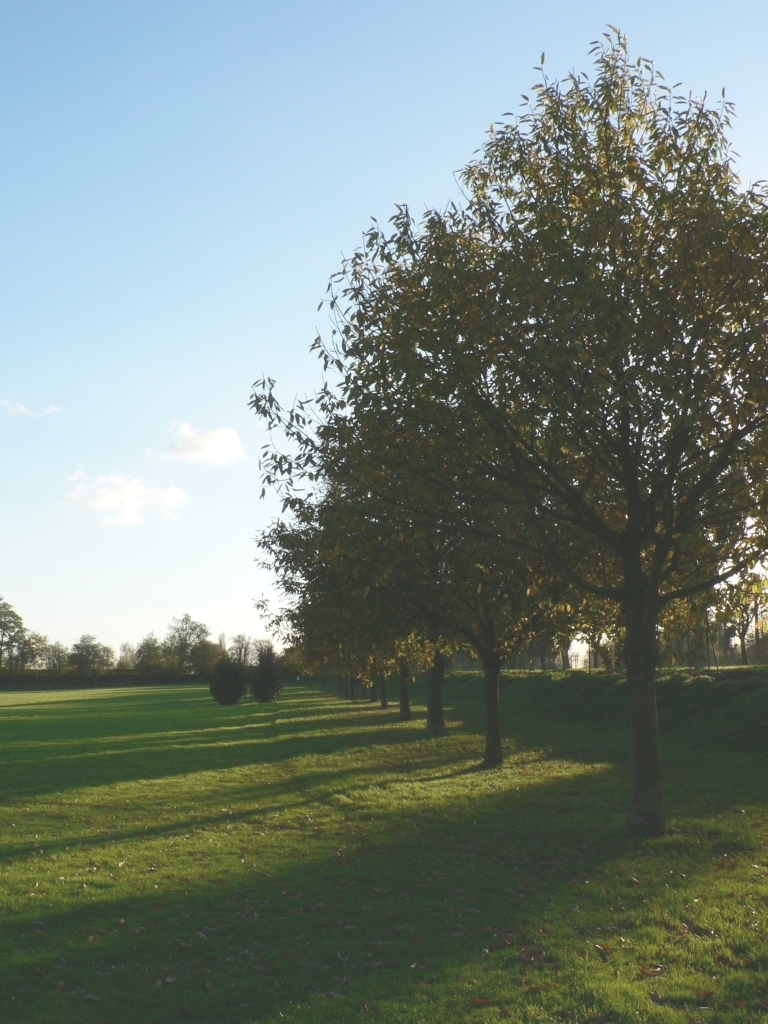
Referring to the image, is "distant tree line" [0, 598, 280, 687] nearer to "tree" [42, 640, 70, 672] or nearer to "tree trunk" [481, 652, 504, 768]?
"tree" [42, 640, 70, 672]

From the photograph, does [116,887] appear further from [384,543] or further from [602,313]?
[602,313]

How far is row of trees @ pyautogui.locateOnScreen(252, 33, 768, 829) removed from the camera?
1349 cm

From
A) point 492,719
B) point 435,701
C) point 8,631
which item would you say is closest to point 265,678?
point 435,701

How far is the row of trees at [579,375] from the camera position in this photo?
13.5m

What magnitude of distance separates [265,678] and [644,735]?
191 feet

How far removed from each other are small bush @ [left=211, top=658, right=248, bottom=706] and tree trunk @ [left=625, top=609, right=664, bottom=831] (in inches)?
2187

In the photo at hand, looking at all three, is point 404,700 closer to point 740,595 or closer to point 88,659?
point 740,595

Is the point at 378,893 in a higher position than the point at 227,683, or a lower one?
lower

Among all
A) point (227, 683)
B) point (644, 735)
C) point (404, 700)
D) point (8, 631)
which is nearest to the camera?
point (644, 735)

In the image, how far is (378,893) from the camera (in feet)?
39.3

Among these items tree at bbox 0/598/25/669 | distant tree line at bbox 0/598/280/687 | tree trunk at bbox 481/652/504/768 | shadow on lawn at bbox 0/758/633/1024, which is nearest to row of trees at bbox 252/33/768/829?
shadow on lawn at bbox 0/758/633/1024

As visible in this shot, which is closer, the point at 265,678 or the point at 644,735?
the point at 644,735

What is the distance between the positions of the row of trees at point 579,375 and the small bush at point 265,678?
182 feet

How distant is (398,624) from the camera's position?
27625 mm
